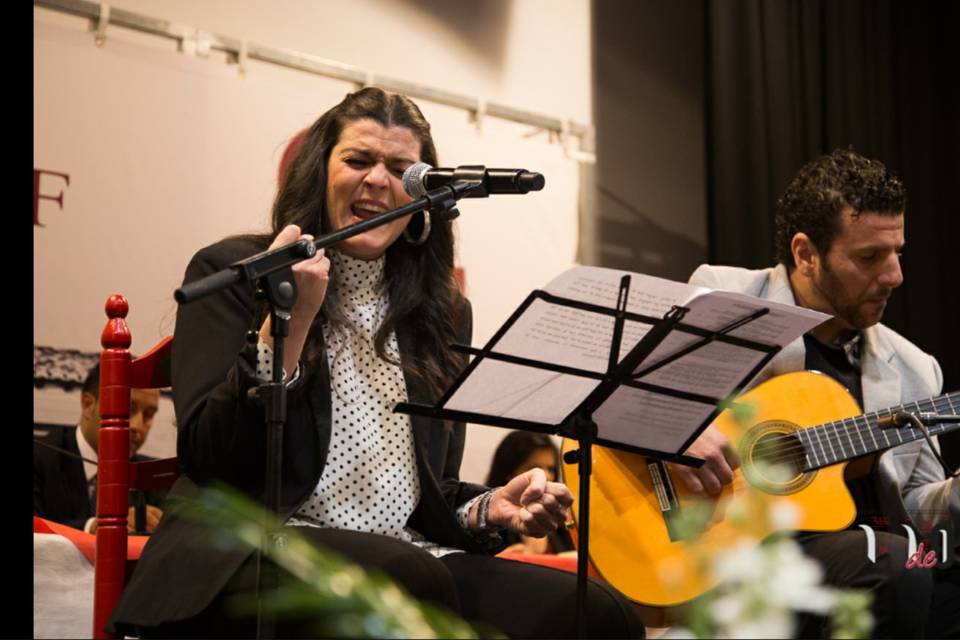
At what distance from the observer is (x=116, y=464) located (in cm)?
213

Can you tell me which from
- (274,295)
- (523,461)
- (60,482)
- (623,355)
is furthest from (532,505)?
(523,461)

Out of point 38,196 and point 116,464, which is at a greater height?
point 38,196

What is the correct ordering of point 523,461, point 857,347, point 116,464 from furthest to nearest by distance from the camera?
1. point 523,461
2. point 857,347
3. point 116,464

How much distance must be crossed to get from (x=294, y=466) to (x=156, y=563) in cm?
27

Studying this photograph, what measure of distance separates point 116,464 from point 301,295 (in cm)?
67

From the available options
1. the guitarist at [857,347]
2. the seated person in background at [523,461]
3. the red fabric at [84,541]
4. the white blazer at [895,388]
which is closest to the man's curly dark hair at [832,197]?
the guitarist at [857,347]

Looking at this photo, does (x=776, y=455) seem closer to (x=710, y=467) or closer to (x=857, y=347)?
(x=710, y=467)

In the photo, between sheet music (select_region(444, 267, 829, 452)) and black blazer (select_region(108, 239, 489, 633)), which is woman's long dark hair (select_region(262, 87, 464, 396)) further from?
sheet music (select_region(444, 267, 829, 452))

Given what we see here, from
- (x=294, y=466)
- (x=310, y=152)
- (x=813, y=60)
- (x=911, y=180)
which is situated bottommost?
(x=294, y=466)

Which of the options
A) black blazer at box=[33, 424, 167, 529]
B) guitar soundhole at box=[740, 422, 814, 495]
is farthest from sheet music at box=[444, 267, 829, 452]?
black blazer at box=[33, 424, 167, 529]

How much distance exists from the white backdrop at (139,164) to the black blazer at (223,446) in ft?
5.05
